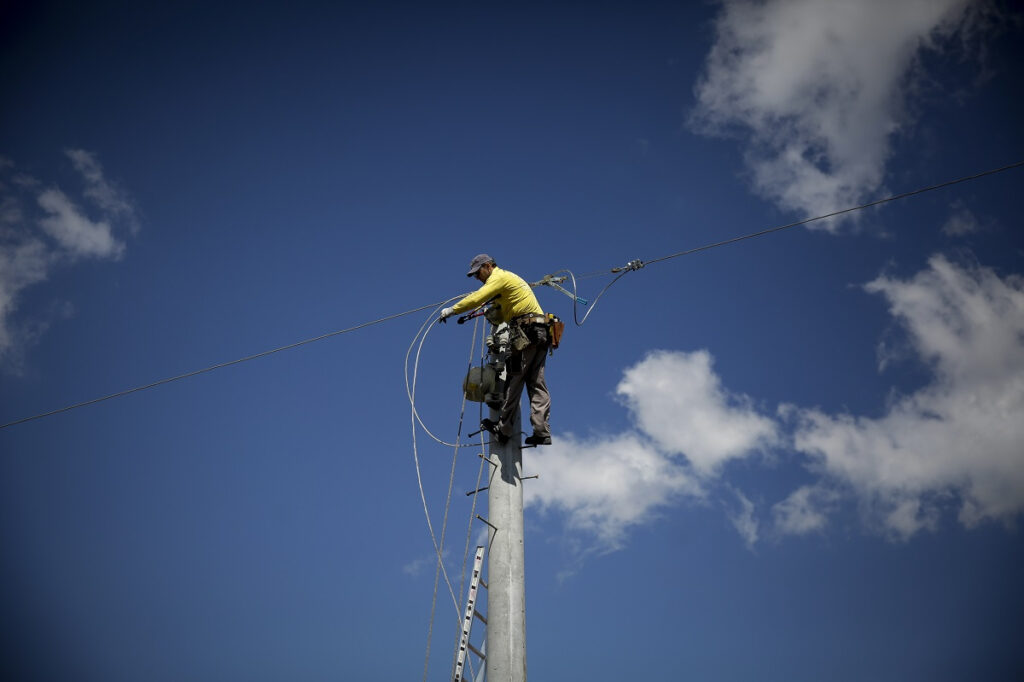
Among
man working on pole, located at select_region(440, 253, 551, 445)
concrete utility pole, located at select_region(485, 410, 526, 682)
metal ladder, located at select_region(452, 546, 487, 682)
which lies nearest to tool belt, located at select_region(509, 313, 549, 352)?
man working on pole, located at select_region(440, 253, 551, 445)

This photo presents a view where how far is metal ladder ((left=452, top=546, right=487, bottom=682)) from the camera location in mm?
5422

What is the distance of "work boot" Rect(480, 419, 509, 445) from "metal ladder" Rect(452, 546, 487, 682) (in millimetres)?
989

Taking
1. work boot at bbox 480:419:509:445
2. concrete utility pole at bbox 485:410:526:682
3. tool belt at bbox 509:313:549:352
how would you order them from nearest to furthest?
concrete utility pole at bbox 485:410:526:682 → work boot at bbox 480:419:509:445 → tool belt at bbox 509:313:549:352

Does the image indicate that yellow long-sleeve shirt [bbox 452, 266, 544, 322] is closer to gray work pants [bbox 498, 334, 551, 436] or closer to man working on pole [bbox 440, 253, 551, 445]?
man working on pole [bbox 440, 253, 551, 445]

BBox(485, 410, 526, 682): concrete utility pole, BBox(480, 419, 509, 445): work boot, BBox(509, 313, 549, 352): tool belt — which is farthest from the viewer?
BBox(509, 313, 549, 352): tool belt

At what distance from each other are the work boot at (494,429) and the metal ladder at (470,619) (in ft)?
3.25

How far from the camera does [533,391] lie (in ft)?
21.4

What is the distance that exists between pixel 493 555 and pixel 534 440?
1157mm

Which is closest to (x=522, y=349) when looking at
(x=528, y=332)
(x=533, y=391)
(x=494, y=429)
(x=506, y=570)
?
(x=528, y=332)

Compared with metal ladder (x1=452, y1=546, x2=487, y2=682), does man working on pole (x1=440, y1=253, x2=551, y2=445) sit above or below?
above

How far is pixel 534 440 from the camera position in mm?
6277

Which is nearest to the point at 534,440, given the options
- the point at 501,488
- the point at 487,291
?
the point at 501,488

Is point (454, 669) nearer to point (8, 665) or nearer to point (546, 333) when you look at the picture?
point (546, 333)

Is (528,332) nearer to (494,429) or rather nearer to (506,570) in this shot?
(494,429)
